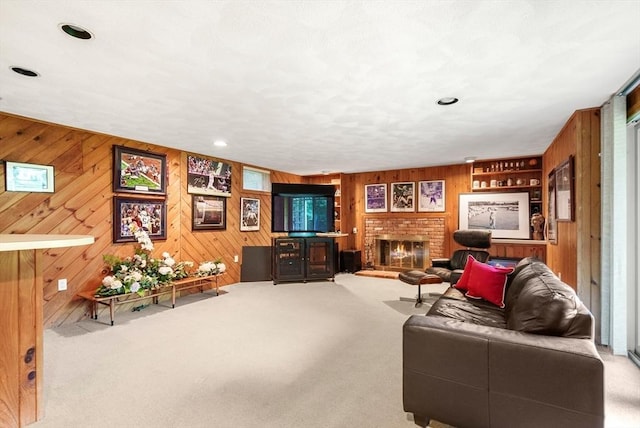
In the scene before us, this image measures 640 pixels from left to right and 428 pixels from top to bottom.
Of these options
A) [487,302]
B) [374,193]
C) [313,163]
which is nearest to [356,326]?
[487,302]

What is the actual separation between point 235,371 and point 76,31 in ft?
8.30

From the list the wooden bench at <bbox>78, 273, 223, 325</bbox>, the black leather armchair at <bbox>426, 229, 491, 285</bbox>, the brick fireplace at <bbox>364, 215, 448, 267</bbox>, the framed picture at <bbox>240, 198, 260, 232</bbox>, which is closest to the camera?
the wooden bench at <bbox>78, 273, 223, 325</bbox>

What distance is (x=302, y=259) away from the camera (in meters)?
6.16

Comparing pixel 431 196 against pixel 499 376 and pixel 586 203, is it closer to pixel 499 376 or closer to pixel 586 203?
pixel 586 203

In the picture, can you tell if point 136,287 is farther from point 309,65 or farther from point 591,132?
point 591,132

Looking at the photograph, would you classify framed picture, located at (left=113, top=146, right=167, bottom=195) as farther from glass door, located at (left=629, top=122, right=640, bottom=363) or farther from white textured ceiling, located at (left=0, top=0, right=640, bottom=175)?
glass door, located at (left=629, top=122, right=640, bottom=363)

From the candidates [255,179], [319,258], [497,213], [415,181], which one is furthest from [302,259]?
[497,213]

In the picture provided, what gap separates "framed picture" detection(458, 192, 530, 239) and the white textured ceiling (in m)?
2.13

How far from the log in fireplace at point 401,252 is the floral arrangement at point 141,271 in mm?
3933

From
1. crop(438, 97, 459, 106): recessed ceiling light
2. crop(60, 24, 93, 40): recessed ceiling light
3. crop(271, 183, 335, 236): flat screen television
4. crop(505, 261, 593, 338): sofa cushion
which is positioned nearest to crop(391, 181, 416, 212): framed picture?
crop(271, 183, 335, 236): flat screen television

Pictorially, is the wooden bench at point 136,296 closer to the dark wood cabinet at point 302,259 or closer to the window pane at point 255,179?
the dark wood cabinet at point 302,259

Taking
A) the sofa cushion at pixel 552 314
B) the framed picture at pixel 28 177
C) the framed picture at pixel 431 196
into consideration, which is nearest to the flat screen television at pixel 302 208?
the framed picture at pixel 431 196

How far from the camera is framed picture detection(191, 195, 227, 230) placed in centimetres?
522

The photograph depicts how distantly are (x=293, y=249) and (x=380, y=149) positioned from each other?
2586 mm
